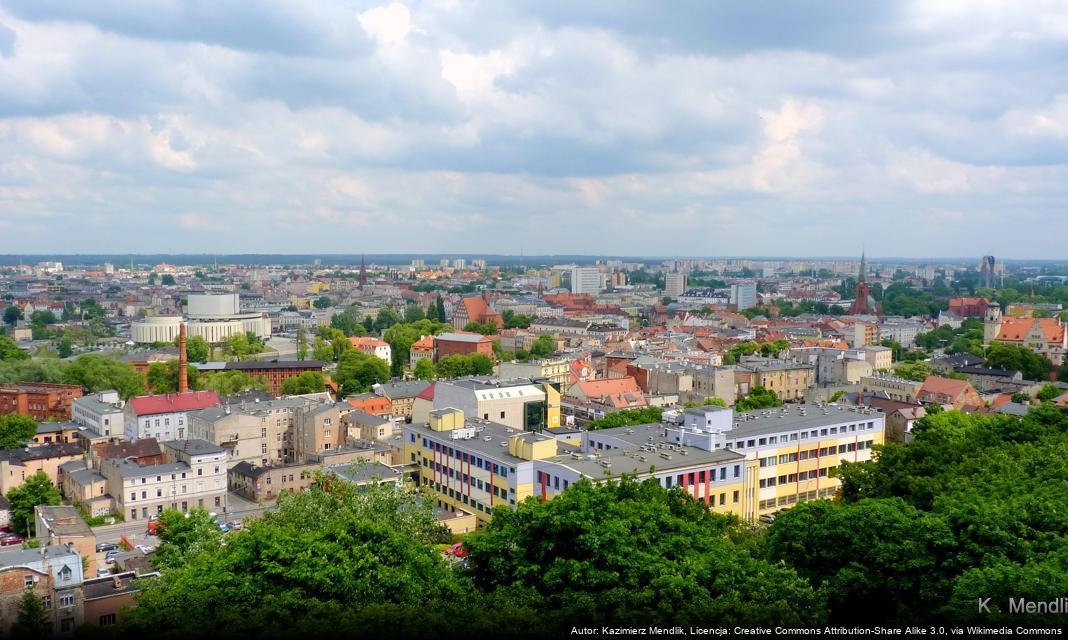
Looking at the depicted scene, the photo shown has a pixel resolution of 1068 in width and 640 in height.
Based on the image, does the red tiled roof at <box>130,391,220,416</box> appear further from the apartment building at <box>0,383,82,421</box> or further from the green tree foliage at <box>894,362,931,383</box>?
the green tree foliage at <box>894,362,931,383</box>

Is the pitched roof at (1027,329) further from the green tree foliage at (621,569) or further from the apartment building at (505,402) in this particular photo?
the green tree foliage at (621,569)

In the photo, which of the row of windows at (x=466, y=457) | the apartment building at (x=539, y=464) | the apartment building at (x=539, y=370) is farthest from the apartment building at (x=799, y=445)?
the apartment building at (x=539, y=370)

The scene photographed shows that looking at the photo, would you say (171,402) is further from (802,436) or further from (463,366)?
(802,436)

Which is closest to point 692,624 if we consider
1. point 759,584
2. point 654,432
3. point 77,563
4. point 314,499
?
point 759,584

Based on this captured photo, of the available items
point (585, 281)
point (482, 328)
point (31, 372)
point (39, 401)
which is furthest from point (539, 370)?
point (585, 281)

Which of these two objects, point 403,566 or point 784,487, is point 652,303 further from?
point 403,566

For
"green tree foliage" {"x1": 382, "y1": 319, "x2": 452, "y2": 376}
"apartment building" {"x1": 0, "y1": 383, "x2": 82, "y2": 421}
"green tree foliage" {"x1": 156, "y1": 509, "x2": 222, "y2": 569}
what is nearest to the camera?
"green tree foliage" {"x1": 156, "y1": 509, "x2": 222, "y2": 569}

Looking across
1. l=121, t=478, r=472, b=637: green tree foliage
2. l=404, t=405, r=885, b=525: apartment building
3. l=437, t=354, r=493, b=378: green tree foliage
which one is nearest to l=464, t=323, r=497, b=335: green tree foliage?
l=437, t=354, r=493, b=378: green tree foliage
